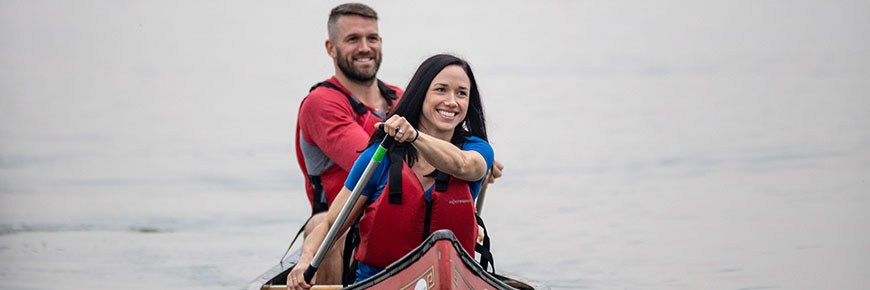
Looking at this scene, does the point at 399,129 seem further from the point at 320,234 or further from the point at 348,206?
the point at 320,234

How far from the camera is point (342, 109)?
136 inches

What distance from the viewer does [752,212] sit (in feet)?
21.9

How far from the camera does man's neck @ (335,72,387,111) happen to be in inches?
140

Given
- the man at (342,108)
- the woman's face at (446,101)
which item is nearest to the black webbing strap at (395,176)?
the woman's face at (446,101)

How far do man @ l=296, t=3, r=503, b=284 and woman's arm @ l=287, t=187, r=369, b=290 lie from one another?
708 millimetres

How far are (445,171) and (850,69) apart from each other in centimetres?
907

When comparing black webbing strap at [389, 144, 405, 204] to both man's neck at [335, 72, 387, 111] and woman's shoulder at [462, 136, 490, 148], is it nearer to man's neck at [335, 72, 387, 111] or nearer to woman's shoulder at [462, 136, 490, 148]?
woman's shoulder at [462, 136, 490, 148]

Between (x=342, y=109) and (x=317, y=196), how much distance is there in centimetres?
32

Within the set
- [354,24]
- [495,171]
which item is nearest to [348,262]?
[495,171]

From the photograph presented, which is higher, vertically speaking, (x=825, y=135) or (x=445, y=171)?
(x=825, y=135)

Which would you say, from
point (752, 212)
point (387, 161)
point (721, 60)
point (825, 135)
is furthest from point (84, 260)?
point (721, 60)

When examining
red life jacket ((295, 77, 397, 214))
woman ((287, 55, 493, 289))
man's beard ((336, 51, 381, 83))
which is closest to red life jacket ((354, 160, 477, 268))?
woman ((287, 55, 493, 289))

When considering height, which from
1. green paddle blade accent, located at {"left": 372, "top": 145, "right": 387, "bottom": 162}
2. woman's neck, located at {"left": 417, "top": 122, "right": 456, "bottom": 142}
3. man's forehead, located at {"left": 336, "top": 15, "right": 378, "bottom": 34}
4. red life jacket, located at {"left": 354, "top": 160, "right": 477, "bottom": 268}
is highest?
man's forehead, located at {"left": 336, "top": 15, "right": 378, "bottom": 34}

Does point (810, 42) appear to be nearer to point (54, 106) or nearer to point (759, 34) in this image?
point (759, 34)
